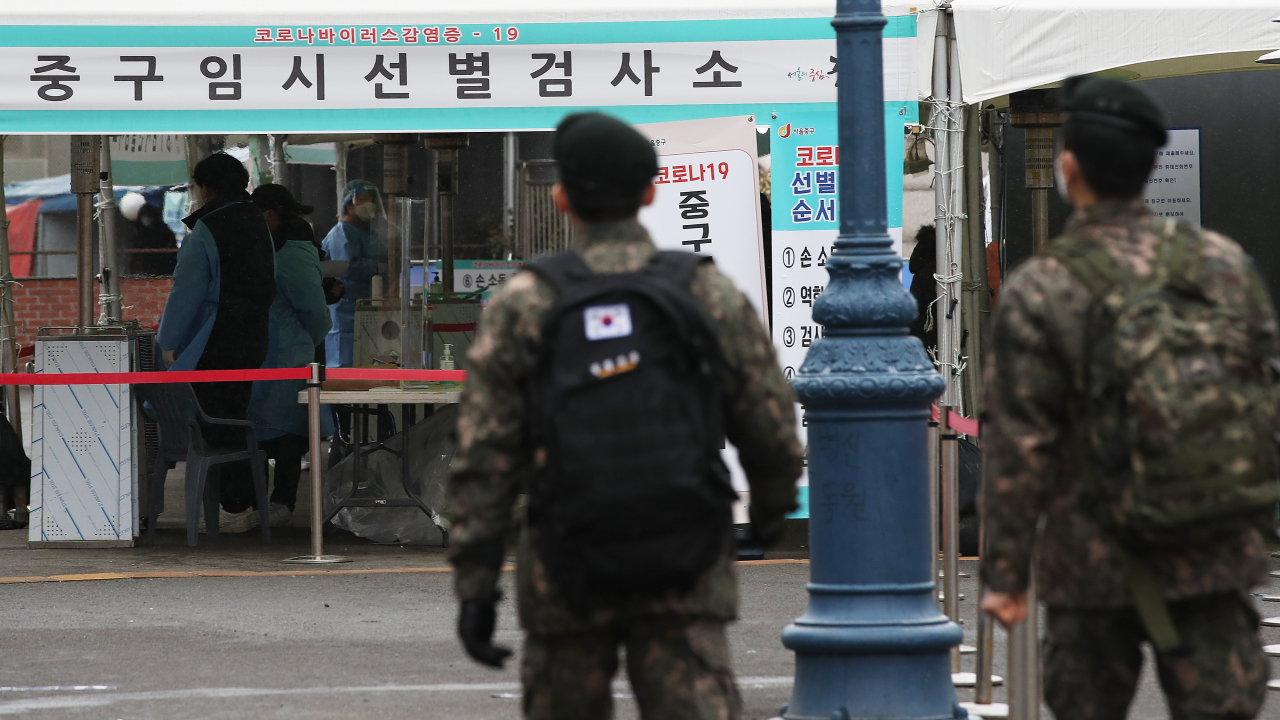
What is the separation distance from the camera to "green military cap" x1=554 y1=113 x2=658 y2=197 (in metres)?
3.06

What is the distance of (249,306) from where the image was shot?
988cm

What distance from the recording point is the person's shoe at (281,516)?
10664mm

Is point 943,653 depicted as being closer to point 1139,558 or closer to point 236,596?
point 1139,558

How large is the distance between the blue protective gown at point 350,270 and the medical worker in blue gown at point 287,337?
686 millimetres

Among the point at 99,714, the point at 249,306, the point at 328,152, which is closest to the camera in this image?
the point at 99,714

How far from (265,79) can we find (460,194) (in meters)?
13.8

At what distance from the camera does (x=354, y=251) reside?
497 inches

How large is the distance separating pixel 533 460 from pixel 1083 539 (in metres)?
1.04

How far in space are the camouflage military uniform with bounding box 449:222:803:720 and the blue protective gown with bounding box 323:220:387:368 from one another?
316 inches

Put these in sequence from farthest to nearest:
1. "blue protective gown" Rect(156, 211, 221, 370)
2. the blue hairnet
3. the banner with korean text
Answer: the blue hairnet → "blue protective gown" Rect(156, 211, 221, 370) → the banner with korean text

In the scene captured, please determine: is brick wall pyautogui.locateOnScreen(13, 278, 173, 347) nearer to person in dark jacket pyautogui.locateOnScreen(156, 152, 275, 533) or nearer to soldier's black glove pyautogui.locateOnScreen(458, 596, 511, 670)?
person in dark jacket pyautogui.locateOnScreen(156, 152, 275, 533)

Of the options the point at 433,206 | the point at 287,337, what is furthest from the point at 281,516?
the point at 433,206

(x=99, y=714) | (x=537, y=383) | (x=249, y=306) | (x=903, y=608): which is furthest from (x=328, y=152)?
(x=537, y=383)

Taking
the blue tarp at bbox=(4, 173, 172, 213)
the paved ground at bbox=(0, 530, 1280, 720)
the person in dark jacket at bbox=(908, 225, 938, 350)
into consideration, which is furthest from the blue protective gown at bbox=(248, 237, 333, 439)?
the blue tarp at bbox=(4, 173, 172, 213)
